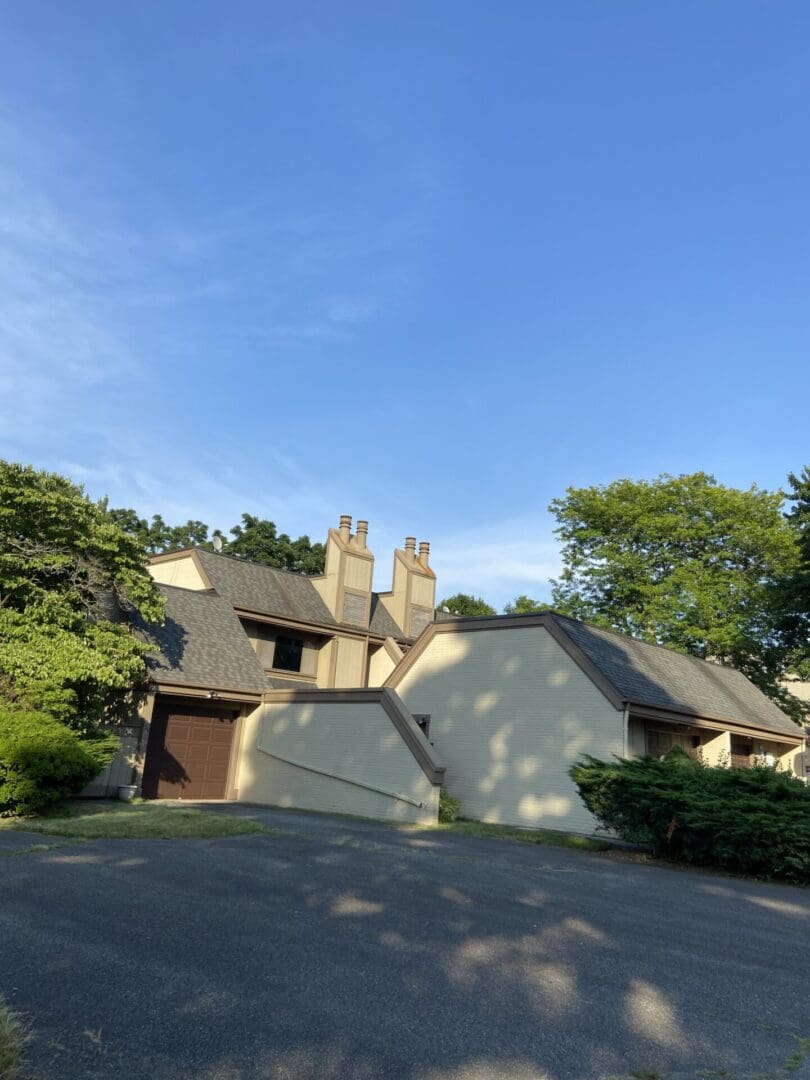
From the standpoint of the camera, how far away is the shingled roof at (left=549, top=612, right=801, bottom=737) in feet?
67.8

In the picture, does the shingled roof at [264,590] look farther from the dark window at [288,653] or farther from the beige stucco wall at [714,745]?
the beige stucco wall at [714,745]

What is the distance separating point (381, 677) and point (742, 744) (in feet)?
47.3

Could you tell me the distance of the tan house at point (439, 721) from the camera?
64.6ft

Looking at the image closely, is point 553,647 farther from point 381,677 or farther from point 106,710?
point 381,677

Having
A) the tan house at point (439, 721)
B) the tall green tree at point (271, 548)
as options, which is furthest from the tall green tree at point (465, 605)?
the tan house at point (439, 721)

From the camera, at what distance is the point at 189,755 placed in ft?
74.4

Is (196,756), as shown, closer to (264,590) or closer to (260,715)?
(260,715)

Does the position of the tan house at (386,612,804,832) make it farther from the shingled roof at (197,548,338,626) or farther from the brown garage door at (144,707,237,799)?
the shingled roof at (197,548,338,626)

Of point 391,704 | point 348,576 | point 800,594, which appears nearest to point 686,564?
point 800,594

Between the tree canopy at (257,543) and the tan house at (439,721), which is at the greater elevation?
the tree canopy at (257,543)

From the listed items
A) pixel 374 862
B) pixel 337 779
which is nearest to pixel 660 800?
pixel 374 862

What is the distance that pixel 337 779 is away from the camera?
67.9ft

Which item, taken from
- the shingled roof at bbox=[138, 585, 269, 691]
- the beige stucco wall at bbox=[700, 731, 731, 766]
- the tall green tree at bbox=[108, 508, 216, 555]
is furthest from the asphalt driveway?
the tall green tree at bbox=[108, 508, 216, 555]

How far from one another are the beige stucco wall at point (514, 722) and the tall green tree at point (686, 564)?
17.3 meters
